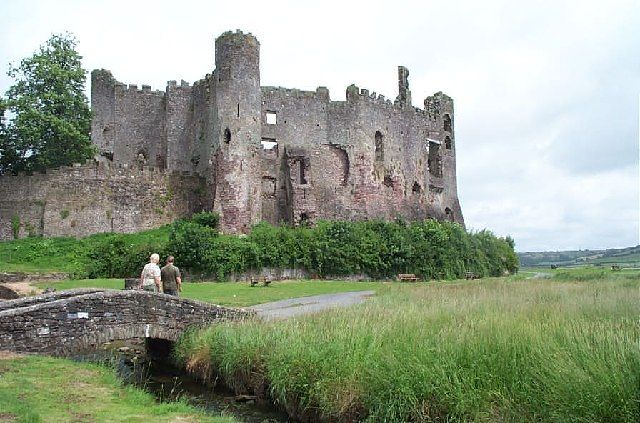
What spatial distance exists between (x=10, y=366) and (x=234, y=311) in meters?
5.54

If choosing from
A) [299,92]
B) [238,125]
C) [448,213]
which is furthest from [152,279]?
[448,213]

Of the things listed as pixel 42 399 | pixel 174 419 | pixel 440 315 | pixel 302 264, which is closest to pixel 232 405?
pixel 174 419

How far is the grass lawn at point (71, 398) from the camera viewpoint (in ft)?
28.8

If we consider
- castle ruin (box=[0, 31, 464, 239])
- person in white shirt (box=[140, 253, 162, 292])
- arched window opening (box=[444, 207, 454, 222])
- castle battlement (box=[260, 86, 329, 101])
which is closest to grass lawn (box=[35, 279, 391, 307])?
person in white shirt (box=[140, 253, 162, 292])

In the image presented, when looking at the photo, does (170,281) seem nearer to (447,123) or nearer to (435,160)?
(435,160)

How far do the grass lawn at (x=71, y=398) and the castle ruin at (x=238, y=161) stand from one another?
79.7ft

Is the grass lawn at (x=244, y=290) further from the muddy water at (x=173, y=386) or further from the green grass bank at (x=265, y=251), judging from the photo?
the muddy water at (x=173, y=386)

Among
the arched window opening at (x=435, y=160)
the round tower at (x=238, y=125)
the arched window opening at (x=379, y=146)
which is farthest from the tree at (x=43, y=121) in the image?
the arched window opening at (x=435, y=160)

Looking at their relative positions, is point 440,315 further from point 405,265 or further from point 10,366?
point 405,265

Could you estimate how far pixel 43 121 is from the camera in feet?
126

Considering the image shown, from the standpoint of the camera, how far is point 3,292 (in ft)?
78.0

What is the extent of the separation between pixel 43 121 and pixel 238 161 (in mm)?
12399

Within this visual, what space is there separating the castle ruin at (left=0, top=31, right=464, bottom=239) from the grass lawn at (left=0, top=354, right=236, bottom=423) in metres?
24.3

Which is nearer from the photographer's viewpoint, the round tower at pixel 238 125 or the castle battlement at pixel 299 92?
the round tower at pixel 238 125
